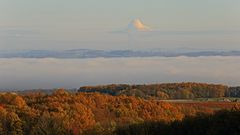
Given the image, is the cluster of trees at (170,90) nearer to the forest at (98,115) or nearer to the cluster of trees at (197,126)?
the forest at (98,115)

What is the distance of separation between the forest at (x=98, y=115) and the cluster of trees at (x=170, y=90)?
2594 cm

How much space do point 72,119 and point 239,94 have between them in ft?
207

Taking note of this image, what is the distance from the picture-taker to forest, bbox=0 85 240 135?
74.8m

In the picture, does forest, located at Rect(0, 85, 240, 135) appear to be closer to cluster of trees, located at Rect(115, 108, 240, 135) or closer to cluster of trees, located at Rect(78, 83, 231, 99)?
cluster of trees, located at Rect(115, 108, 240, 135)

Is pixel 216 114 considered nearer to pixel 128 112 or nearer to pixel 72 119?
pixel 72 119

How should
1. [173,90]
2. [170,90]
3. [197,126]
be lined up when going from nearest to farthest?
1. [197,126]
2. [173,90]
3. [170,90]

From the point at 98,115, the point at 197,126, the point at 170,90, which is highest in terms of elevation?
the point at 170,90

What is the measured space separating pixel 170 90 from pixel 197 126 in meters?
84.5

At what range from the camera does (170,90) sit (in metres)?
157

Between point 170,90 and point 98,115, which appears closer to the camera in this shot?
point 98,115

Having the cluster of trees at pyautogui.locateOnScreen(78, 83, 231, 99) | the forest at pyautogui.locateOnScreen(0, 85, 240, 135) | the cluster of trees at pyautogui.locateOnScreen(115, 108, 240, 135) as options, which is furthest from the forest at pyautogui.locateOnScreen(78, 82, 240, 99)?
the cluster of trees at pyautogui.locateOnScreen(115, 108, 240, 135)

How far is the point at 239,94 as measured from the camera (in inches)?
5866

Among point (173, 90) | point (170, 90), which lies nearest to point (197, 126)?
point (173, 90)

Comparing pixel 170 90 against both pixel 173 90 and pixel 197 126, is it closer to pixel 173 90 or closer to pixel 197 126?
pixel 173 90
